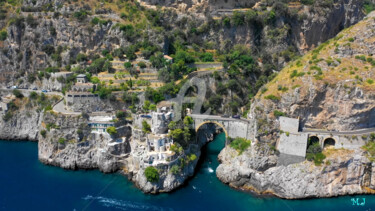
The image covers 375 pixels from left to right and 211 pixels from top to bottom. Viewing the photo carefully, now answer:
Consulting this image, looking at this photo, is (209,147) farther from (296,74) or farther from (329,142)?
(329,142)

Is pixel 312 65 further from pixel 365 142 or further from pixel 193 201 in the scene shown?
pixel 193 201

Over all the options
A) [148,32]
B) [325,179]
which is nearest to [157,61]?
[148,32]

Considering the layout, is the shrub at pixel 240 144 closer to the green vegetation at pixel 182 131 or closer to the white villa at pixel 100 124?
the green vegetation at pixel 182 131

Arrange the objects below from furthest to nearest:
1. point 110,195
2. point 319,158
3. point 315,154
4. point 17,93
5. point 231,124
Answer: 1. point 17,93
2. point 231,124
3. point 110,195
4. point 315,154
5. point 319,158

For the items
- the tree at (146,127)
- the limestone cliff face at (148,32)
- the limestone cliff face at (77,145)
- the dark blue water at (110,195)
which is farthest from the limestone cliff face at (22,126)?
the tree at (146,127)

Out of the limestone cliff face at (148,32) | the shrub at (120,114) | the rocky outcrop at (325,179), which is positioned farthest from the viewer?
the limestone cliff face at (148,32)

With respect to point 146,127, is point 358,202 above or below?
below
